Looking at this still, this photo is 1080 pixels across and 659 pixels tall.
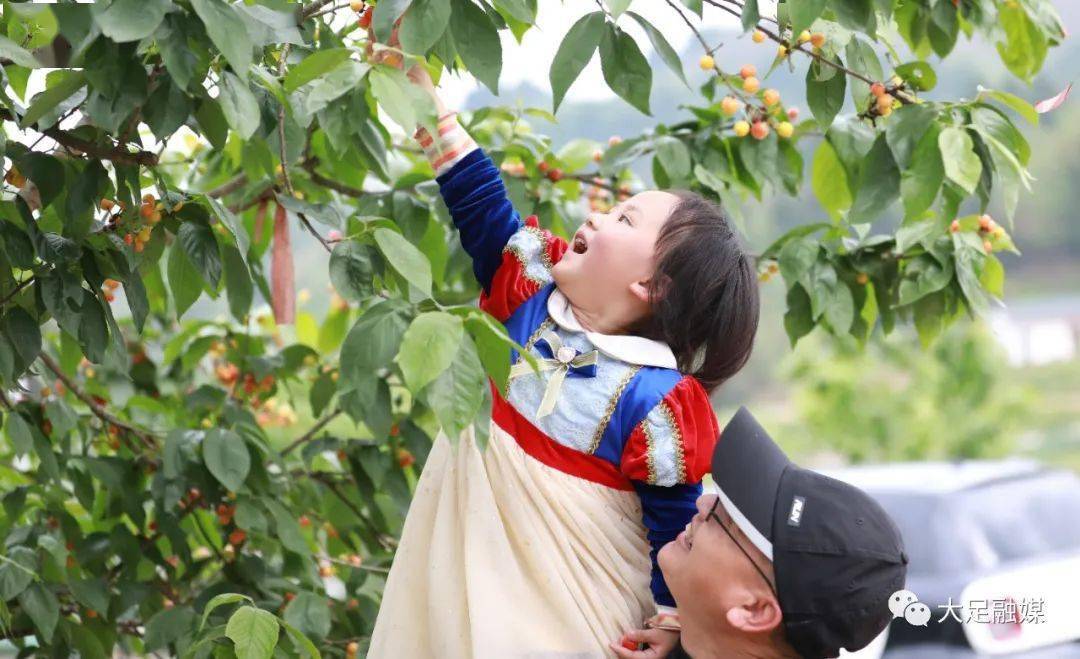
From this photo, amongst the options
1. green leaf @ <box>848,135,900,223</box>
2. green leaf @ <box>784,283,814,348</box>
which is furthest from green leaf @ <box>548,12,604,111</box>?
green leaf @ <box>784,283,814,348</box>

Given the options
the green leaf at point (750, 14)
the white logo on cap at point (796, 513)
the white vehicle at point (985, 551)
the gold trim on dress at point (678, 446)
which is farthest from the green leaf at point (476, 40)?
the white vehicle at point (985, 551)

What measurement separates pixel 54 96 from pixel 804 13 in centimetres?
65

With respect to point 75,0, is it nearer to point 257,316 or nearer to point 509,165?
point 509,165

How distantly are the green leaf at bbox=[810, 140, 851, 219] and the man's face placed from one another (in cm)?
74

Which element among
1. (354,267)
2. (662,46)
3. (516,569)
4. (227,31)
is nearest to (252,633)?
(516,569)

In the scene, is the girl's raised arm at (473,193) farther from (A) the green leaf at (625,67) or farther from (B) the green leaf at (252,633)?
(B) the green leaf at (252,633)

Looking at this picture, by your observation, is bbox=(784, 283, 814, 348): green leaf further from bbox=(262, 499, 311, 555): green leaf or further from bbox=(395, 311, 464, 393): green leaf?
bbox=(395, 311, 464, 393): green leaf

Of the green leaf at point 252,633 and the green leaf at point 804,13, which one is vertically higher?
the green leaf at point 804,13

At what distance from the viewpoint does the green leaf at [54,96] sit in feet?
3.69

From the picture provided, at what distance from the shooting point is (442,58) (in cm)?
121

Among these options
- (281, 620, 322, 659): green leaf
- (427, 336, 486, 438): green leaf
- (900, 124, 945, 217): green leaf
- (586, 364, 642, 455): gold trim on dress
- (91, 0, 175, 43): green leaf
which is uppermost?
(91, 0, 175, 43): green leaf

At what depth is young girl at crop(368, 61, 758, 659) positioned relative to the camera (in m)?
1.23

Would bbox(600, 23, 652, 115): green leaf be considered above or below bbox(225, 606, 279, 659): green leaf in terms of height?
above

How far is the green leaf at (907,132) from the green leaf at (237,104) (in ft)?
2.14
